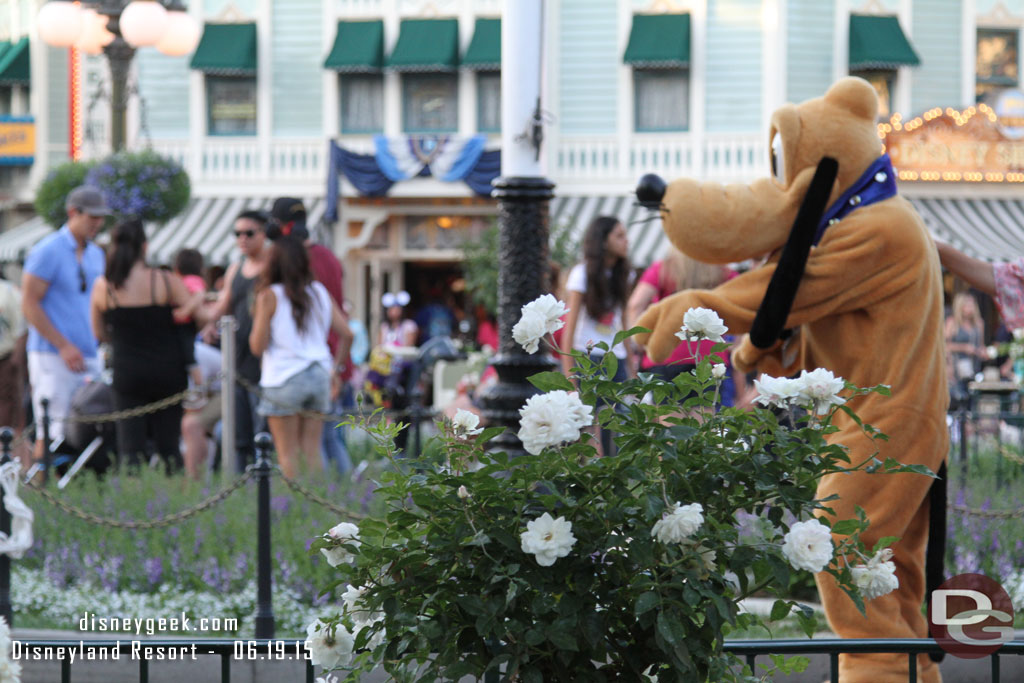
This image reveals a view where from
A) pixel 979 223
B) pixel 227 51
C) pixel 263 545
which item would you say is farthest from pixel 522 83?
pixel 227 51

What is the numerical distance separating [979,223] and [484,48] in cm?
814

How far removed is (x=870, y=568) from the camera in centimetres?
221

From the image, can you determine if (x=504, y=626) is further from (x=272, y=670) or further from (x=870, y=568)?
(x=272, y=670)

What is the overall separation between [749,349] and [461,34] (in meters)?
18.5

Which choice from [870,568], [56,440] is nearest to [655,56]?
[56,440]

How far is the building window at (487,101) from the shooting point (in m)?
22.0

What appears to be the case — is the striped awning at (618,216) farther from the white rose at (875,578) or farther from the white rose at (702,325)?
the white rose at (875,578)

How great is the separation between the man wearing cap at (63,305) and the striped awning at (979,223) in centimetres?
1386

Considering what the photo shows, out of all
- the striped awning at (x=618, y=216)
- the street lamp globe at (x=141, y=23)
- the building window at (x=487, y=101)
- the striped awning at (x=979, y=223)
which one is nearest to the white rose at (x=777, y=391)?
the street lamp globe at (x=141, y=23)

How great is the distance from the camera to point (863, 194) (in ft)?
13.3

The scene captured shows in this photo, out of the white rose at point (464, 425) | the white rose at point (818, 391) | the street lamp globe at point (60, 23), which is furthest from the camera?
the street lamp globe at point (60, 23)

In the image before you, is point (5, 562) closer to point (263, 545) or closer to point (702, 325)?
point (263, 545)

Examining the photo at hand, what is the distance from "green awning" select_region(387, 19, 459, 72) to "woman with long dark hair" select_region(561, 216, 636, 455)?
14.4 m

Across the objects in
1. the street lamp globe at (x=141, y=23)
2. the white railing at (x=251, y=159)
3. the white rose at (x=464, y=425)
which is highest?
the street lamp globe at (x=141, y=23)
